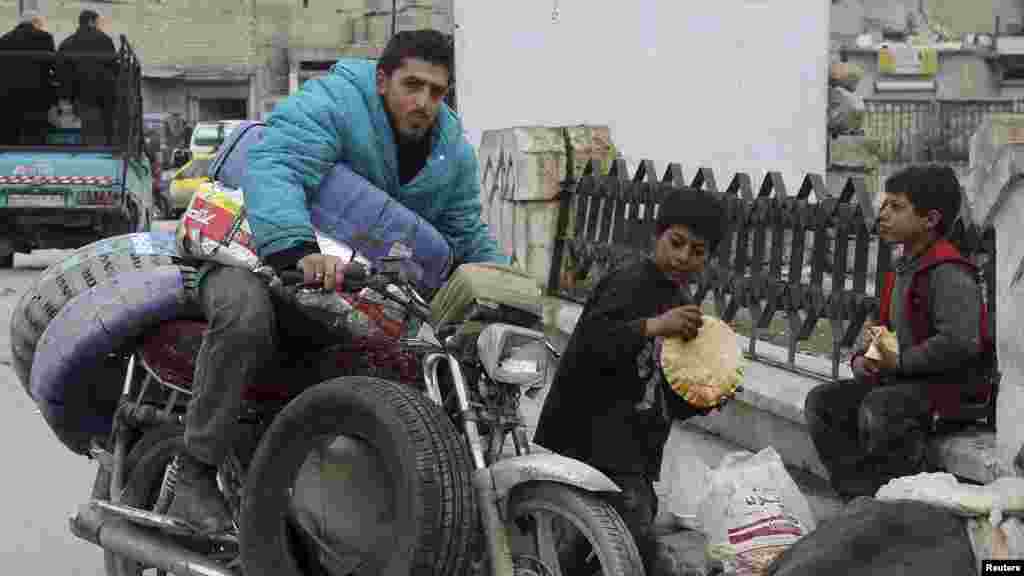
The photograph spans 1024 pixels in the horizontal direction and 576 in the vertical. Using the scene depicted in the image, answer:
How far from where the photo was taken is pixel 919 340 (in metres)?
4.87

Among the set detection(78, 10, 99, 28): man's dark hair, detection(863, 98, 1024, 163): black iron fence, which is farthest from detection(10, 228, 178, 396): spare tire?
detection(863, 98, 1024, 163): black iron fence

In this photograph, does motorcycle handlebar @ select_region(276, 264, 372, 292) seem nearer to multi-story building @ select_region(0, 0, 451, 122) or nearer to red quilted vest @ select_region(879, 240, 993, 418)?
red quilted vest @ select_region(879, 240, 993, 418)

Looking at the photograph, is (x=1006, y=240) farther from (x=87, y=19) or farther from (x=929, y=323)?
(x=87, y=19)

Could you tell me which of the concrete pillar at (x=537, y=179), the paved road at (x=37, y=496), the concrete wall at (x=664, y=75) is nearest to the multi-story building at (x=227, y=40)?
the concrete wall at (x=664, y=75)

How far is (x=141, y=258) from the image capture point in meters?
5.09

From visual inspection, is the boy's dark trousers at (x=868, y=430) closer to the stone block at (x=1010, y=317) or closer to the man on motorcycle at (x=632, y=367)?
the stone block at (x=1010, y=317)

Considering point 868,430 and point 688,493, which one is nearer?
point 868,430

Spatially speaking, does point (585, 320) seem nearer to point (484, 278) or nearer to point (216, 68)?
point (484, 278)

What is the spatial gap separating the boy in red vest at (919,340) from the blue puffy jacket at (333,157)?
4.49ft

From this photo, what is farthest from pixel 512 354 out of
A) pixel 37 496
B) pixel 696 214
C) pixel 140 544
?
pixel 37 496

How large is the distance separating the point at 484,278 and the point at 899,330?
5.29 feet

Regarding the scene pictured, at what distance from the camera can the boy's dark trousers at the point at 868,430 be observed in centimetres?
481

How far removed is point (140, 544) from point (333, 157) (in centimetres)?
124

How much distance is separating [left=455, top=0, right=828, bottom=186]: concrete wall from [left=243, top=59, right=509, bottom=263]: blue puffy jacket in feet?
25.9
